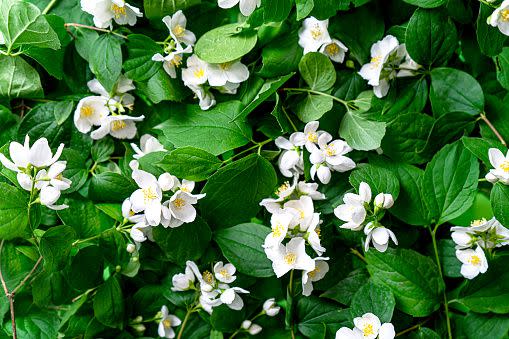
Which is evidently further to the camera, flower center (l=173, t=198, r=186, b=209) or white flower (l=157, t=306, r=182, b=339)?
white flower (l=157, t=306, r=182, b=339)

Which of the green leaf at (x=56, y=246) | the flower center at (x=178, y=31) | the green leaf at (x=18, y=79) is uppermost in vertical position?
the flower center at (x=178, y=31)

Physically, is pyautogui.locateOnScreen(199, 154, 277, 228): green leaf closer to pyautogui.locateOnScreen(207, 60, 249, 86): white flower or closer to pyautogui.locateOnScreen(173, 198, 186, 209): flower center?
pyautogui.locateOnScreen(173, 198, 186, 209): flower center

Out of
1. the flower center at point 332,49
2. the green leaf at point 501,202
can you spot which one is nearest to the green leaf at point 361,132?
the flower center at point 332,49

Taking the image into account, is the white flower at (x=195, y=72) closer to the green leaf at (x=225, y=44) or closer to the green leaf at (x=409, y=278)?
the green leaf at (x=225, y=44)

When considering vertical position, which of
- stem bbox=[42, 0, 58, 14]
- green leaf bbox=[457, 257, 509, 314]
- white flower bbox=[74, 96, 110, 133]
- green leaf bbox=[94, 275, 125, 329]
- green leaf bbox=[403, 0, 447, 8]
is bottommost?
green leaf bbox=[94, 275, 125, 329]

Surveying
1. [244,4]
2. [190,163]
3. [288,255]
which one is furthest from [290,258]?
[244,4]

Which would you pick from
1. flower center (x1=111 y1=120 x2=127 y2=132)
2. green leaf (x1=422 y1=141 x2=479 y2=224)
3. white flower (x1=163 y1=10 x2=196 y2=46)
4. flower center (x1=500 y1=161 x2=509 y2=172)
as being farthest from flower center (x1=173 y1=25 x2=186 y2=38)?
flower center (x1=500 y1=161 x2=509 y2=172)
